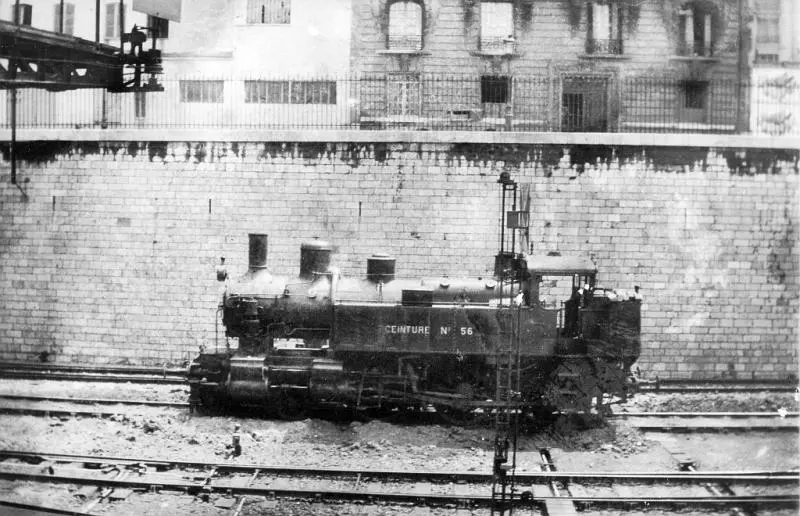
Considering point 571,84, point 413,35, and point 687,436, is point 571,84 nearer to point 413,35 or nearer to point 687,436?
point 413,35

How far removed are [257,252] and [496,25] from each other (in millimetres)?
7109

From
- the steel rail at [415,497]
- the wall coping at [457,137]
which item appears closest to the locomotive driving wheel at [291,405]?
the steel rail at [415,497]

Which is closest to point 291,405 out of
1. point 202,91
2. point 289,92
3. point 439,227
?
point 439,227

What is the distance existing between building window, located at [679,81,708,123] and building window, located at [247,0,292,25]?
749 centimetres

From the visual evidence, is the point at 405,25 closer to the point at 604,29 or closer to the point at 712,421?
the point at 604,29

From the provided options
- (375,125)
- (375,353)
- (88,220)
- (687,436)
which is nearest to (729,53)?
(375,125)

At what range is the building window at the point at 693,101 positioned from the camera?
12.0 meters

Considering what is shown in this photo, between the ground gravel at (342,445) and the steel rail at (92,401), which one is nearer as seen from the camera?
the ground gravel at (342,445)

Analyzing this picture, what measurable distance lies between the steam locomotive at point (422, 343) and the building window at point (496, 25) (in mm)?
5853

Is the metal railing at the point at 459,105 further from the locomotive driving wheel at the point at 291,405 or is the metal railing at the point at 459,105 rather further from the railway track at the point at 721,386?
the locomotive driving wheel at the point at 291,405

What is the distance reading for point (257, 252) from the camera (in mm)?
9297

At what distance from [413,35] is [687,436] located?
8.43 m

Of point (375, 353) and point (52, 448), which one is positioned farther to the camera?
point (375, 353)

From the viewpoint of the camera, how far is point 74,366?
1079cm
